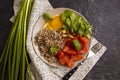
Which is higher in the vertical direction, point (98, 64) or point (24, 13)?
point (24, 13)

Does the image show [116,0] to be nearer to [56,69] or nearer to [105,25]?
[105,25]

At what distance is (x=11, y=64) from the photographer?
1.41 m

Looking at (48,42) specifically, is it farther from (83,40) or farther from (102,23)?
(102,23)

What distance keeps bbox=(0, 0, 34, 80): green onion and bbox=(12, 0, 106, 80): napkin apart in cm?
2

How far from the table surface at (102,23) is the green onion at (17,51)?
5 centimetres

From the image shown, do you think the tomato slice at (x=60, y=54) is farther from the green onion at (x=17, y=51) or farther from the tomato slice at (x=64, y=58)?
the green onion at (x=17, y=51)

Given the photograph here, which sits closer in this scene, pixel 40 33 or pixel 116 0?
pixel 40 33

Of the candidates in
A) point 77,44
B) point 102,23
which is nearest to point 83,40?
point 77,44

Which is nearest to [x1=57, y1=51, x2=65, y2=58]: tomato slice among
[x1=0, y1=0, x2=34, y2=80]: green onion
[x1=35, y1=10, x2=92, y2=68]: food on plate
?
[x1=35, y1=10, x2=92, y2=68]: food on plate

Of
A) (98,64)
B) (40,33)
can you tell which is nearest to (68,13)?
(40,33)

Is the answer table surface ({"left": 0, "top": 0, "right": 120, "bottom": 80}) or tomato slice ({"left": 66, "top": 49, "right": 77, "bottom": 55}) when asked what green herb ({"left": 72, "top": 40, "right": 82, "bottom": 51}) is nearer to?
tomato slice ({"left": 66, "top": 49, "right": 77, "bottom": 55})

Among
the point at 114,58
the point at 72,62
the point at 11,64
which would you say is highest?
the point at 11,64

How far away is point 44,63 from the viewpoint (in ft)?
4.67

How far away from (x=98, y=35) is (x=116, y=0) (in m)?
0.17
